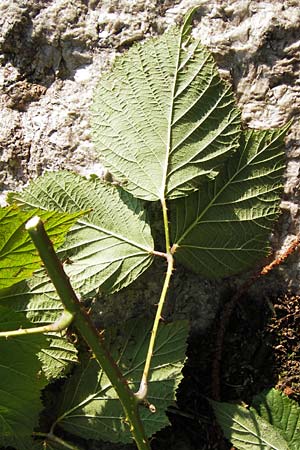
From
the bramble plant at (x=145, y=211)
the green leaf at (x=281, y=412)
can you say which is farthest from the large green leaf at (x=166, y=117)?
the green leaf at (x=281, y=412)

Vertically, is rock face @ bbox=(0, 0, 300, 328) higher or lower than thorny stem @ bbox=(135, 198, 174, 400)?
higher

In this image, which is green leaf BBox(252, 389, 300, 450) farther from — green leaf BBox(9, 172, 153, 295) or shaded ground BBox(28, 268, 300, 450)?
green leaf BBox(9, 172, 153, 295)

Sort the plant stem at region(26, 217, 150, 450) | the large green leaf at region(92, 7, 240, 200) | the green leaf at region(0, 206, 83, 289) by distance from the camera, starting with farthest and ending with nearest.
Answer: the large green leaf at region(92, 7, 240, 200) < the green leaf at region(0, 206, 83, 289) < the plant stem at region(26, 217, 150, 450)

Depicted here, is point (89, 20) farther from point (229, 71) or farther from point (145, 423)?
point (145, 423)

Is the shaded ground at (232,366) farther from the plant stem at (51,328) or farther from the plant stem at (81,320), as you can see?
the plant stem at (51,328)

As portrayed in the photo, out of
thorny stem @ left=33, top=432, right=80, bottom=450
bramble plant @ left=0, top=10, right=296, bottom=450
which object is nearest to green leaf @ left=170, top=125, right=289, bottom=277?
bramble plant @ left=0, top=10, right=296, bottom=450

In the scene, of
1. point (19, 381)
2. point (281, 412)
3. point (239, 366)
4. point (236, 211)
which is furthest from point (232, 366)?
point (19, 381)
